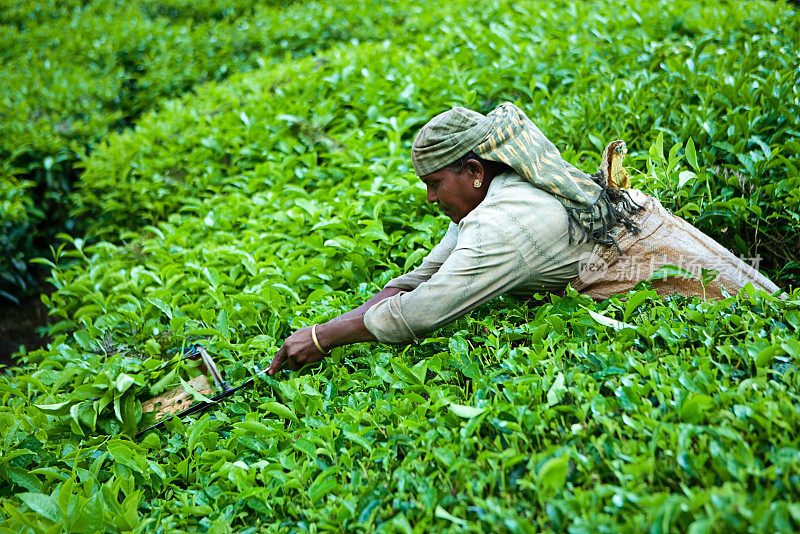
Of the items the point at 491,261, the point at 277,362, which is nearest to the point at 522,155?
the point at 491,261

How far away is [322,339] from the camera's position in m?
2.46

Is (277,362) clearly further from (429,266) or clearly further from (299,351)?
(429,266)

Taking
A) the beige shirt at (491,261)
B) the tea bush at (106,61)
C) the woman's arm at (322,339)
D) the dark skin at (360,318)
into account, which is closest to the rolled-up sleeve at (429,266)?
the dark skin at (360,318)

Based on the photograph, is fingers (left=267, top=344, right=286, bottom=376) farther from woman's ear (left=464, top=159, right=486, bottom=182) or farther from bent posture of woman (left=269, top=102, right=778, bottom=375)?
woman's ear (left=464, top=159, right=486, bottom=182)

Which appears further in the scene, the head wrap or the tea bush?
the tea bush

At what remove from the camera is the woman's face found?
252 centimetres

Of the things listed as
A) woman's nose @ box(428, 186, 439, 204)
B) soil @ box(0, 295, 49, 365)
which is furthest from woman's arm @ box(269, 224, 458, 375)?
soil @ box(0, 295, 49, 365)

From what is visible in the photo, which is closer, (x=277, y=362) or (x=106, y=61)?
(x=277, y=362)

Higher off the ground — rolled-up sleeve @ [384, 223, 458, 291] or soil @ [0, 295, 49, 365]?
rolled-up sleeve @ [384, 223, 458, 291]

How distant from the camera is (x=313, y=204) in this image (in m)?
3.68

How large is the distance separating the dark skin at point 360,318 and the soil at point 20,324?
2841mm

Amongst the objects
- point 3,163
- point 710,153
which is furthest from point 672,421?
point 3,163

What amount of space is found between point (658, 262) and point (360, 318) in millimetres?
1147

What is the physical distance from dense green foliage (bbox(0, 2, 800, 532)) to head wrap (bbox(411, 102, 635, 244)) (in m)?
0.36
